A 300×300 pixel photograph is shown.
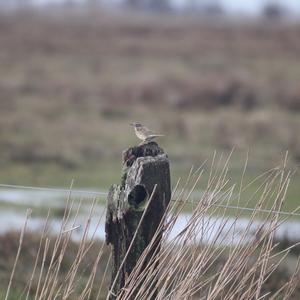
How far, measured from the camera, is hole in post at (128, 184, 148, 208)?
5.48 meters

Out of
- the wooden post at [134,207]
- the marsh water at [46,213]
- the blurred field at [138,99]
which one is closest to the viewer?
the wooden post at [134,207]

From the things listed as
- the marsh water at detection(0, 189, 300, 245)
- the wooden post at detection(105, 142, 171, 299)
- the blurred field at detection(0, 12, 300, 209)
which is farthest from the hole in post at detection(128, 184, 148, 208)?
the blurred field at detection(0, 12, 300, 209)

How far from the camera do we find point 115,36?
49688 millimetres

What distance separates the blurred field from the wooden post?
16.5 ft

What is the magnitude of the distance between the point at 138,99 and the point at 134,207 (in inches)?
1001

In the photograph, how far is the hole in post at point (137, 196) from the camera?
216 inches

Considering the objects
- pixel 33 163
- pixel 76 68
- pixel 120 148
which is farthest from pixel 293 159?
pixel 76 68

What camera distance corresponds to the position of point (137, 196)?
5.51 m

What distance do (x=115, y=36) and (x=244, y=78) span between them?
16.9m

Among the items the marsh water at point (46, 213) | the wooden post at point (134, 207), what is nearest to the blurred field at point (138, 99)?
the marsh water at point (46, 213)

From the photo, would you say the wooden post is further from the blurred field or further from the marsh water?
the blurred field

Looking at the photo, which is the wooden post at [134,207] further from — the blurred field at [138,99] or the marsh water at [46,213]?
the blurred field at [138,99]

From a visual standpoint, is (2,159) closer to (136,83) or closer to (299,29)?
(136,83)

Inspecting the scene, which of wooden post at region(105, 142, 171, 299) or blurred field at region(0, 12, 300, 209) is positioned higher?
wooden post at region(105, 142, 171, 299)
